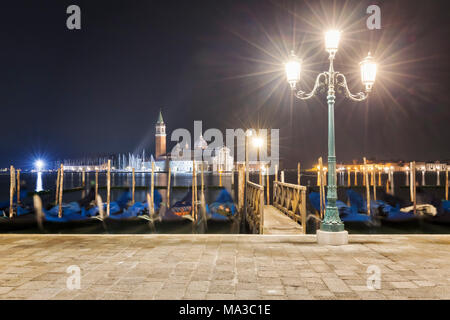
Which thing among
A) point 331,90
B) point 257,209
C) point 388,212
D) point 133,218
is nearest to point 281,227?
point 257,209

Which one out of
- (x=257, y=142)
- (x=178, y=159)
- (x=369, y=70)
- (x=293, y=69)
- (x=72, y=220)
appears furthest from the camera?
(x=178, y=159)

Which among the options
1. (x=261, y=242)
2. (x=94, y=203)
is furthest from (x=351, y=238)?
(x=94, y=203)

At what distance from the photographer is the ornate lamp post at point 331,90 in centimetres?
612

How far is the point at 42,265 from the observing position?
15.3 feet

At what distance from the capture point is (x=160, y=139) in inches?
4067

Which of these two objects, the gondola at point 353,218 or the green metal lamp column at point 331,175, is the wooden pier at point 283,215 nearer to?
the green metal lamp column at point 331,175

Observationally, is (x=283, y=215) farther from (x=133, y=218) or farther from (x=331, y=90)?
(x=133, y=218)

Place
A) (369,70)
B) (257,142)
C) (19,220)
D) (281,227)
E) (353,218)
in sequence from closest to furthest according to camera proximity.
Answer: (369,70)
(281,227)
(353,218)
(257,142)
(19,220)

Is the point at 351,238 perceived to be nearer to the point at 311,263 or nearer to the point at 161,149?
the point at 311,263

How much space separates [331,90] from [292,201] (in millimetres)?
4712

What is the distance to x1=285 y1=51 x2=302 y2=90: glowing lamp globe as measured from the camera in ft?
21.2

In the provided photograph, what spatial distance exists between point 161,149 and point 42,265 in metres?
101

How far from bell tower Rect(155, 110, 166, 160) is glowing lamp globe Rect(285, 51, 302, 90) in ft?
317

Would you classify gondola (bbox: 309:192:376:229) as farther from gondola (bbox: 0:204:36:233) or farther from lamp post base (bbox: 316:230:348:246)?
gondola (bbox: 0:204:36:233)
